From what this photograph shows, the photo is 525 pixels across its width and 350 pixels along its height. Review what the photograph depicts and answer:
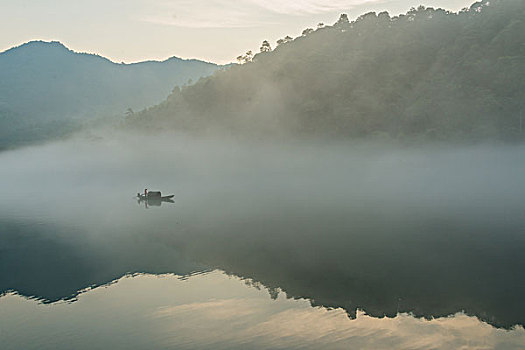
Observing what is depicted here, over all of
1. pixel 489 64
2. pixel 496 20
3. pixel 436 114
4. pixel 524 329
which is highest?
pixel 496 20

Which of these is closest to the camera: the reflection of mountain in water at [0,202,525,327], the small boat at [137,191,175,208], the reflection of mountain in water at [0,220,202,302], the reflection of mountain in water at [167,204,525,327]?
the reflection of mountain in water at [167,204,525,327]

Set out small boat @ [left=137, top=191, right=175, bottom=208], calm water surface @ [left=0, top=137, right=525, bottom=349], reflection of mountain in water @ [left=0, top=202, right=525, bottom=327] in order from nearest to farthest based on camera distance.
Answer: calm water surface @ [left=0, top=137, right=525, bottom=349]
reflection of mountain in water @ [left=0, top=202, right=525, bottom=327]
small boat @ [left=137, top=191, right=175, bottom=208]

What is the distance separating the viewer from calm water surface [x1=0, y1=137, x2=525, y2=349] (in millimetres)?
31672

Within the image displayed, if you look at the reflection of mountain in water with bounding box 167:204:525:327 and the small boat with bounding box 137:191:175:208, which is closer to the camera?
the reflection of mountain in water with bounding box 167:204:525:327

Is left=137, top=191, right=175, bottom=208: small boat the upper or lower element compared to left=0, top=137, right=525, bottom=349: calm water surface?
upper

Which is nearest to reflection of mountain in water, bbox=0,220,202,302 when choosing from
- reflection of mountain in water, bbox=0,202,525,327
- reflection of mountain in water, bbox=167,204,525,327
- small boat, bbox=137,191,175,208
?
reflection of mountain in water, bbox=0,202,525,327

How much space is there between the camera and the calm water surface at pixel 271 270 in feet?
104

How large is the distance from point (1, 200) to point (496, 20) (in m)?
193

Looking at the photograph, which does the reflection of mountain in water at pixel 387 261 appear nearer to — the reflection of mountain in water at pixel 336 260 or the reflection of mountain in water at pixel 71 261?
the reflection of mountain in water at pixel 336 260

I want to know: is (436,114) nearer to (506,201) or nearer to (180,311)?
(506,201)

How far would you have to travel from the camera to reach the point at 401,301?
36.5m

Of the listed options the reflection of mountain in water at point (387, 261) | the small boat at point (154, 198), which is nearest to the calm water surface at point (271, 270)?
the reflection of mountain in water at point (387, 261)

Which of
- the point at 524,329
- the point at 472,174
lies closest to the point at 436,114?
the point at 472,174

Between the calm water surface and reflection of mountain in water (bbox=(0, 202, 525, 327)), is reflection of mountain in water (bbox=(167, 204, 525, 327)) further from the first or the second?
the calm water surface
